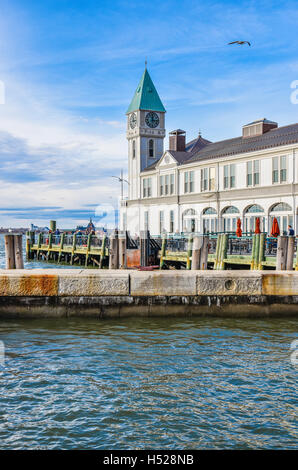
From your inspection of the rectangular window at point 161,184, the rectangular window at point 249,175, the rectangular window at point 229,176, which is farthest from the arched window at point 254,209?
the rectangular window at point 161,184

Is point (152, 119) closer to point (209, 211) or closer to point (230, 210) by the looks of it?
point (209, 211)

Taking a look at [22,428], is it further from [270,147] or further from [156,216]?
[156,216]

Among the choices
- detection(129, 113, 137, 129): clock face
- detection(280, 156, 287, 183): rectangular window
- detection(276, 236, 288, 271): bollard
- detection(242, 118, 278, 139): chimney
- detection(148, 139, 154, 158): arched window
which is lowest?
detection(276, 236, 288, 271): bollard

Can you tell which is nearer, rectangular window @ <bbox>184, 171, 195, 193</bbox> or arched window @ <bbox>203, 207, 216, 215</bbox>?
arched window @ <bbox>203, 207, 216, 215</bbox>

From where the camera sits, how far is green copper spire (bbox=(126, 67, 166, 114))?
193 ft

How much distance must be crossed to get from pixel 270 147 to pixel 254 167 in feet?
8.01

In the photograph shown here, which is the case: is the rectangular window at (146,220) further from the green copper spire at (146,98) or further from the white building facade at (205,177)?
the green copper spire at (146,98)

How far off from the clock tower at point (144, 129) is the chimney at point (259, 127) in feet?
55.4

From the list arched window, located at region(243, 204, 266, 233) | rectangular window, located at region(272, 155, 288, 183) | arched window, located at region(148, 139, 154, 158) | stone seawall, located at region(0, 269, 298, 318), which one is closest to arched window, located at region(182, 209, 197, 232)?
arched window, located at region(243, 204, 266, 233)

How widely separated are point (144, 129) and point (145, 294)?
48072 millimetres

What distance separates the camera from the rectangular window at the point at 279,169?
113 feet

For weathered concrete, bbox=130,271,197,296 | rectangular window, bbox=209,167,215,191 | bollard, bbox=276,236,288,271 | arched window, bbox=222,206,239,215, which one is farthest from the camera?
rectangular window, bbox=209,167,215,191

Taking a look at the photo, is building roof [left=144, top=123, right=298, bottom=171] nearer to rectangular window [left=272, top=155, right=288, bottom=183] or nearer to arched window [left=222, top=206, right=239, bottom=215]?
rectangular window [left=272, top=155, right=288, bottom=183]

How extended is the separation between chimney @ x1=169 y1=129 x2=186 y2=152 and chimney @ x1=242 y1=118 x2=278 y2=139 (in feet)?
33.0
